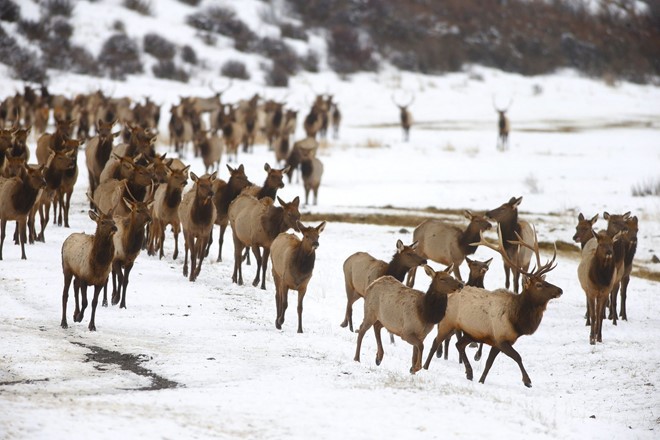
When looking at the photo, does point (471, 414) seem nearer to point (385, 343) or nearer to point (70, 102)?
point (385, 343)

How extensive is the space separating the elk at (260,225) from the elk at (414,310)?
3.17 metres

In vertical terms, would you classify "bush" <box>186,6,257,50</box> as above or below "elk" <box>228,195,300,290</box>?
above

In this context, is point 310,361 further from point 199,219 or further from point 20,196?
point 20,196

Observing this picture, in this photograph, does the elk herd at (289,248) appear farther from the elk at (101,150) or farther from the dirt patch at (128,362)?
the dirt patch at (128,362)

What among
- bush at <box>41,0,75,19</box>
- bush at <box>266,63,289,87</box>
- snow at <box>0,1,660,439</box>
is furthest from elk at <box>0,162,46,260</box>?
bush at <box>41,0,75,19</box>

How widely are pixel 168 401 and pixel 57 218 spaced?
428 inches

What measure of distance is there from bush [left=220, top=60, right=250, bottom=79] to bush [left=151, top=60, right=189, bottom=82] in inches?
101

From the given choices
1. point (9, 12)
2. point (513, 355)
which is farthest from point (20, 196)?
point (9, 12)

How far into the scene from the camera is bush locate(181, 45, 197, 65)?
49812mm

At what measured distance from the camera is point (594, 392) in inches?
401

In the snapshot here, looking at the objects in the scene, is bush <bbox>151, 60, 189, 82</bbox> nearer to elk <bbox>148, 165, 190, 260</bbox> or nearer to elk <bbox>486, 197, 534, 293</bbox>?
elk <bbox>148, 165, 190, 260</bbox>

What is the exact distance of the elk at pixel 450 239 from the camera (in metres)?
14.0

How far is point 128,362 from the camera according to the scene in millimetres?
9133

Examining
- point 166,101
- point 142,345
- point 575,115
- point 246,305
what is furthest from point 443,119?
point 142,345
